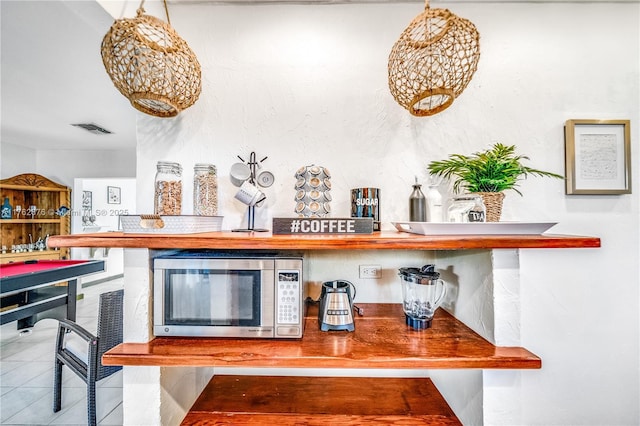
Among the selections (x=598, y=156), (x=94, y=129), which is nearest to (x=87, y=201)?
(x=94, y=129)

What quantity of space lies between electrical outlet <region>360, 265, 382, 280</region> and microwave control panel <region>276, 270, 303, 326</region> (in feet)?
1.68

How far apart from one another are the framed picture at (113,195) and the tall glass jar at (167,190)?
232 inches

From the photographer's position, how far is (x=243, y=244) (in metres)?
0.89

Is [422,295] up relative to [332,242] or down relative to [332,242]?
down

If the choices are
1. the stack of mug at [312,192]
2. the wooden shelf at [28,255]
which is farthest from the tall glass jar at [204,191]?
the wooden shelf at [28,255]

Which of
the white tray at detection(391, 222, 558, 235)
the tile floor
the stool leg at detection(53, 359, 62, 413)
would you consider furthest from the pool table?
the white tray at detection(391, 222, 558, 235)

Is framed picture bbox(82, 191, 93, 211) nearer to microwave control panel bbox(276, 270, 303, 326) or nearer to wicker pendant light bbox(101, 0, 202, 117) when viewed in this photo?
wicker pendant light bbox(101, 0, 202, 117)

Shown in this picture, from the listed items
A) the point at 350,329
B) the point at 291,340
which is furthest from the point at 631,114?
the point at 291,340

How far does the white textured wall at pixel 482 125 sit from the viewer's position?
1380mm

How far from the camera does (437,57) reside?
42.1 inches

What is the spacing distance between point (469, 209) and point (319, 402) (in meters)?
1.03

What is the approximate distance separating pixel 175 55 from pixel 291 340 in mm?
1216

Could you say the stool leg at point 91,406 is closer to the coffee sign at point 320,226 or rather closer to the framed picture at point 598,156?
the coffee sign at point 320,226

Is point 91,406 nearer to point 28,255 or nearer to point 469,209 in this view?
point 469,209
